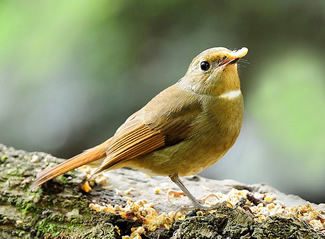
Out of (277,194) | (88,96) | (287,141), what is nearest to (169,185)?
(277,194)

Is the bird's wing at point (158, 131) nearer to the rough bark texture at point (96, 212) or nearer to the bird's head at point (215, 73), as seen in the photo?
the bird's head at point (215, 73)

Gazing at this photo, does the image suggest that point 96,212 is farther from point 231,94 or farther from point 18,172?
point 231,94

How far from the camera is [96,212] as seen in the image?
3.18 m

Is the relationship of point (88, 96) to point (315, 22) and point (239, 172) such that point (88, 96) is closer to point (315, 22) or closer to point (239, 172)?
point (239, 172)

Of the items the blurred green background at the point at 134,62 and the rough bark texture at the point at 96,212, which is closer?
the rough bark texture at the point at 96,212

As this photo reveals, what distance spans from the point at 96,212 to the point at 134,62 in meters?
2.09

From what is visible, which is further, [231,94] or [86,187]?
[86,187]

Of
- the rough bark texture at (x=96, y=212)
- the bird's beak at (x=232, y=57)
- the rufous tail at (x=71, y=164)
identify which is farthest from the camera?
the rufous tail at (x=71, y=164)

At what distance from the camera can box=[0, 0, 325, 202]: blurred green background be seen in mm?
4371

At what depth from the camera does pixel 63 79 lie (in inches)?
192

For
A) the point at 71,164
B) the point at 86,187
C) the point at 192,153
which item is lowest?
the point at 192,153

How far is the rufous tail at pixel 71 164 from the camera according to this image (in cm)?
332

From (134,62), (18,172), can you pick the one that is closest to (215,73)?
(18,172)

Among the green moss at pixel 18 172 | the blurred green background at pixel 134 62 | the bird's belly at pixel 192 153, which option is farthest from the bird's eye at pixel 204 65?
the green moss at pixel 18 172
